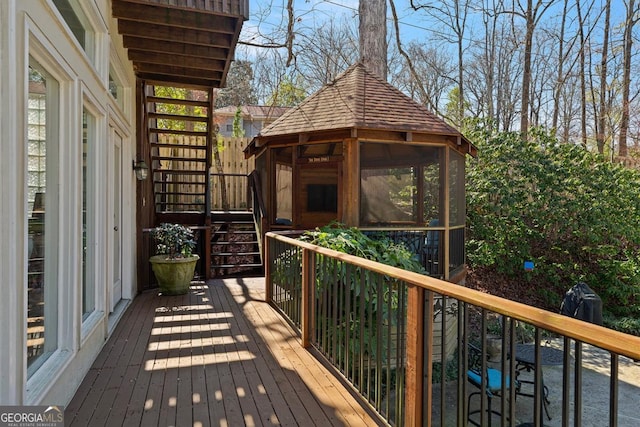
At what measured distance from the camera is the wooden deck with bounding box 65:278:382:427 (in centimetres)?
234

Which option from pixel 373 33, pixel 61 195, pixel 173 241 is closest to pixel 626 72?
pixel 373 33

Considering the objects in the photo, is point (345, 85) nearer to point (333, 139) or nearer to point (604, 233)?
point (333, 139)

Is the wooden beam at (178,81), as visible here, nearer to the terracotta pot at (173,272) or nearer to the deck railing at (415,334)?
the terracotta pot at (173,272)

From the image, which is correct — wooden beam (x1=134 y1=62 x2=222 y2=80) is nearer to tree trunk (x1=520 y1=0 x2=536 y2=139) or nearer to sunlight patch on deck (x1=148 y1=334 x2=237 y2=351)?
sunlight patch on deck (x1=148 y1=334 x2=237 y2=351)

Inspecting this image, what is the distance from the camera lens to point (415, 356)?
75.6 inches

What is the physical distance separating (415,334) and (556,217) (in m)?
8.94

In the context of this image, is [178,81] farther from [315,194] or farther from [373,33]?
[373,33]

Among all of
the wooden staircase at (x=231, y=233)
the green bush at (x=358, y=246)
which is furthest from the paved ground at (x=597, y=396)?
the wooden staircase at (x=231, y=233)

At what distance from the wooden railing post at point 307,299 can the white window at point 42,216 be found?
180 centimetres

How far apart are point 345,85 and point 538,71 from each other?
1181 cm

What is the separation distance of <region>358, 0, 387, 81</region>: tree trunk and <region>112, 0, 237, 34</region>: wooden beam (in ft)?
14.9

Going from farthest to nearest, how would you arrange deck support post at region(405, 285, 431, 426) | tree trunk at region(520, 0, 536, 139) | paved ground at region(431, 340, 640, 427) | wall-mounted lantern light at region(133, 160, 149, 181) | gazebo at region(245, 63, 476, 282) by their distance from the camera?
tree trunk at region(520, 0, 536, 139) < gazebo at region(245, 63, 476, 282) < wall-mounted lantern light at region(133, 160, 149, 181) < paved ground at region(431, 340, 640, 427) < deck support post at region(405, 285, 431, 426)

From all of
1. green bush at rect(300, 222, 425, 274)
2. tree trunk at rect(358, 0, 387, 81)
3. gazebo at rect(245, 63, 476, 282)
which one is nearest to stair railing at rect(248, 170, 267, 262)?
gazebo at rect(245, 63, 476, 282)

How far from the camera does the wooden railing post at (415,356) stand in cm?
191
